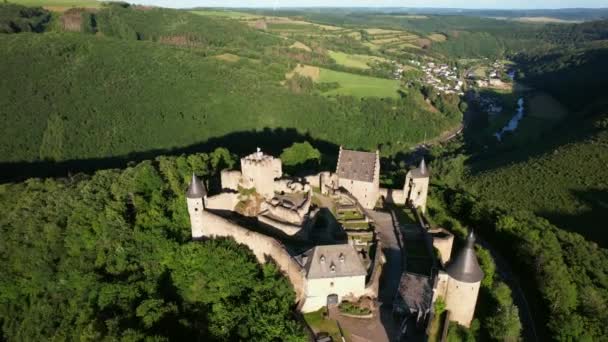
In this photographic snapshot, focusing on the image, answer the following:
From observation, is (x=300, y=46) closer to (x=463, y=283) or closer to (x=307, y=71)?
(x=307, y=71)

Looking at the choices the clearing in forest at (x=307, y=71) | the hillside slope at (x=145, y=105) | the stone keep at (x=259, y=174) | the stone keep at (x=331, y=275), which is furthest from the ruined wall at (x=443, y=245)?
the clearing in forest at (x=307, y=71)

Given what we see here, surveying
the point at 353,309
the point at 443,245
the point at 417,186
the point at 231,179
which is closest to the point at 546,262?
the point at 443,245

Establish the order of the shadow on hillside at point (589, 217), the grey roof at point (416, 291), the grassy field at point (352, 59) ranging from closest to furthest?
the grey roof at point (416, 291) → the shadow on hillside at point (589, 217) → the grassy field at point (352, 59)

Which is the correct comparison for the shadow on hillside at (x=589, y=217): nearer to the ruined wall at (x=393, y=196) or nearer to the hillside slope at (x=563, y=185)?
the hillside slope at (x=563, y=185)

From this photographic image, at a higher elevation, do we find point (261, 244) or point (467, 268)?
point (467, 268)

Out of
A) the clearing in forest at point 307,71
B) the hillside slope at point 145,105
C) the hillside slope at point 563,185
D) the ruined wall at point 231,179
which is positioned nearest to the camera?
the ruined wall at point 231,179

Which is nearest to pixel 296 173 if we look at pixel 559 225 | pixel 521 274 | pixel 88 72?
pixel 521 274
